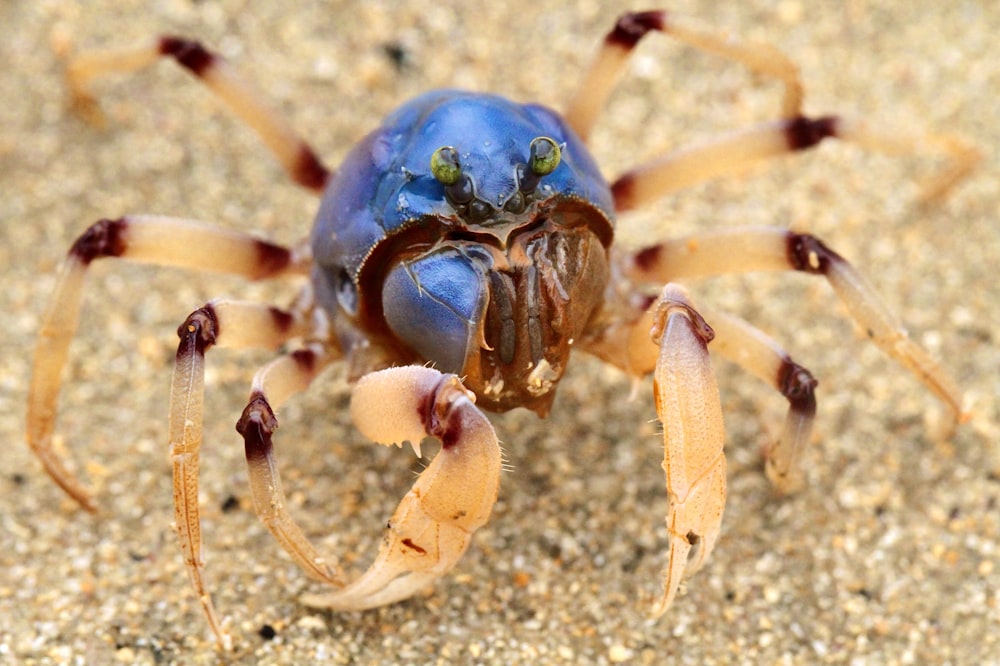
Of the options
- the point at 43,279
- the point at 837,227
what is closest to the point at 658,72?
the point at 837,227

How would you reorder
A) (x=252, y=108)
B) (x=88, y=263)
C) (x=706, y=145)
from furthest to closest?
(x=252, y=108), (x=706, y=145), (x=88, y=263)

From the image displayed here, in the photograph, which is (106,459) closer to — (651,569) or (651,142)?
(651,569)

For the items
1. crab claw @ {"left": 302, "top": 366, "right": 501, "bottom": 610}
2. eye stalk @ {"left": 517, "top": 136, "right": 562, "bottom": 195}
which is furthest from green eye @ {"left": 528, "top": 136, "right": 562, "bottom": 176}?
crab claw @ {"left": 302, "top": 366, "right": 501, "bottom": 610}

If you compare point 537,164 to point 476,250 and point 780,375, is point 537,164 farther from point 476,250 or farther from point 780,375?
point 780,375

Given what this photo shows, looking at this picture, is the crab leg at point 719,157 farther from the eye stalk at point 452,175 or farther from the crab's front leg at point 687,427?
the crab's front leg at point 687,427

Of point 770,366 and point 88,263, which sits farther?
point 88,263

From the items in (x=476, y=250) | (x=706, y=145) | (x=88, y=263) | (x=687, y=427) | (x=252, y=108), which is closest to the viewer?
(x=687, y=427)

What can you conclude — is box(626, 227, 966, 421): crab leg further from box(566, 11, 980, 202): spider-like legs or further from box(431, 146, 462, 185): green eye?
box(431, 146, 462, 185): green eye

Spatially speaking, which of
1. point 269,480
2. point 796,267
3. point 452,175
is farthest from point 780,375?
point 269,480
